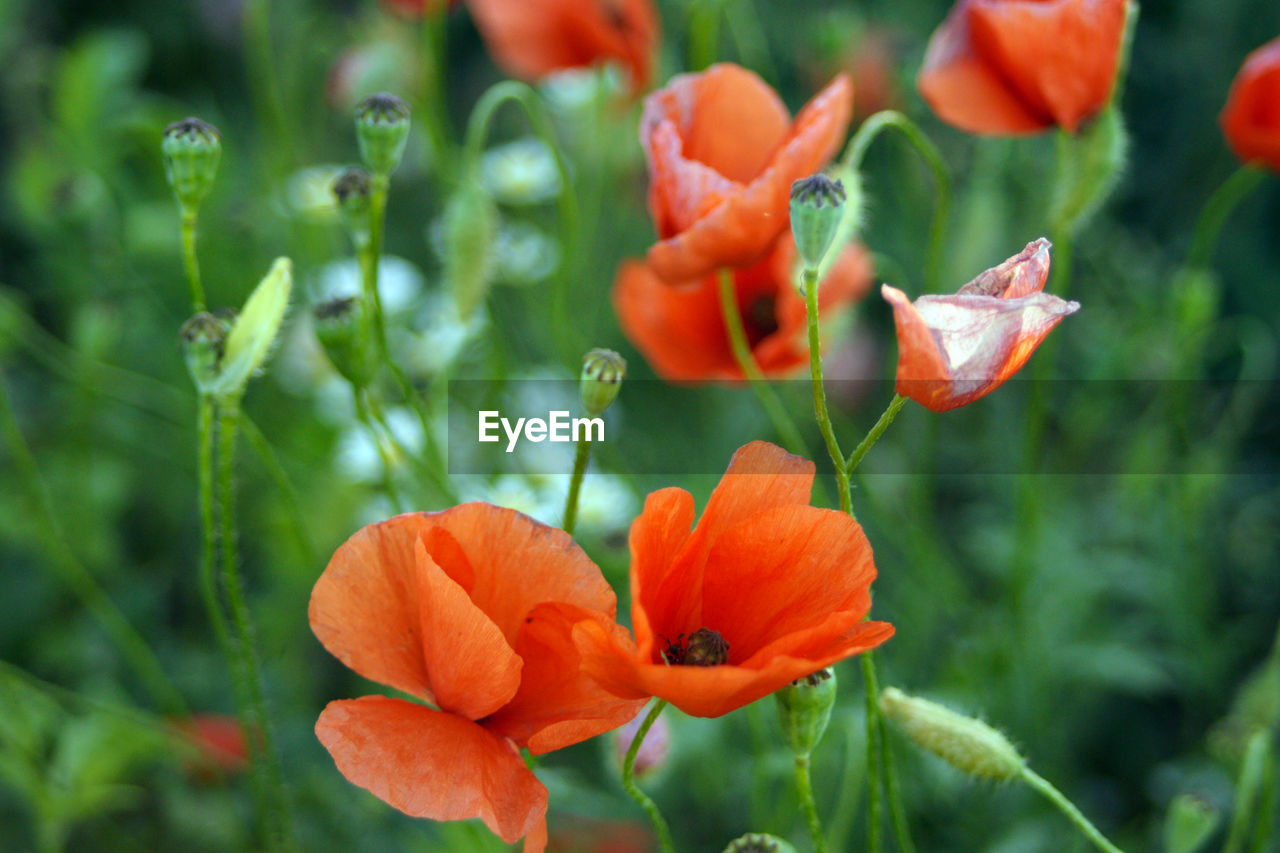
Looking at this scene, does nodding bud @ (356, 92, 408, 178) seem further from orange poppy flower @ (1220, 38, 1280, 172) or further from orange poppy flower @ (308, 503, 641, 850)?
orange poppy flower @ (1220, 38, 1280, 172)

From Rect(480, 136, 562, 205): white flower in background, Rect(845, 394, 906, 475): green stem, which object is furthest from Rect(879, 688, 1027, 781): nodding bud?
Rect(480, 136, 562, 205): white flower in background

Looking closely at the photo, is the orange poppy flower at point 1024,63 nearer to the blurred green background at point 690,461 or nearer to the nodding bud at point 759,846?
the blurred green background at point 690,461

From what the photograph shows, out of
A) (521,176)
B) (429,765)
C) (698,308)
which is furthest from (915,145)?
(521,176)

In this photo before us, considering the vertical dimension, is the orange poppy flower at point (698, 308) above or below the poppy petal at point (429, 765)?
above

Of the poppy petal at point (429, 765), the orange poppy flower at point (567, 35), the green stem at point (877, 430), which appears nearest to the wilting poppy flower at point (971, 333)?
the green stem at point (877, 430)

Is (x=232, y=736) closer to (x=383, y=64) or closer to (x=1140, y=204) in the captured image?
(x=383, y=64)
